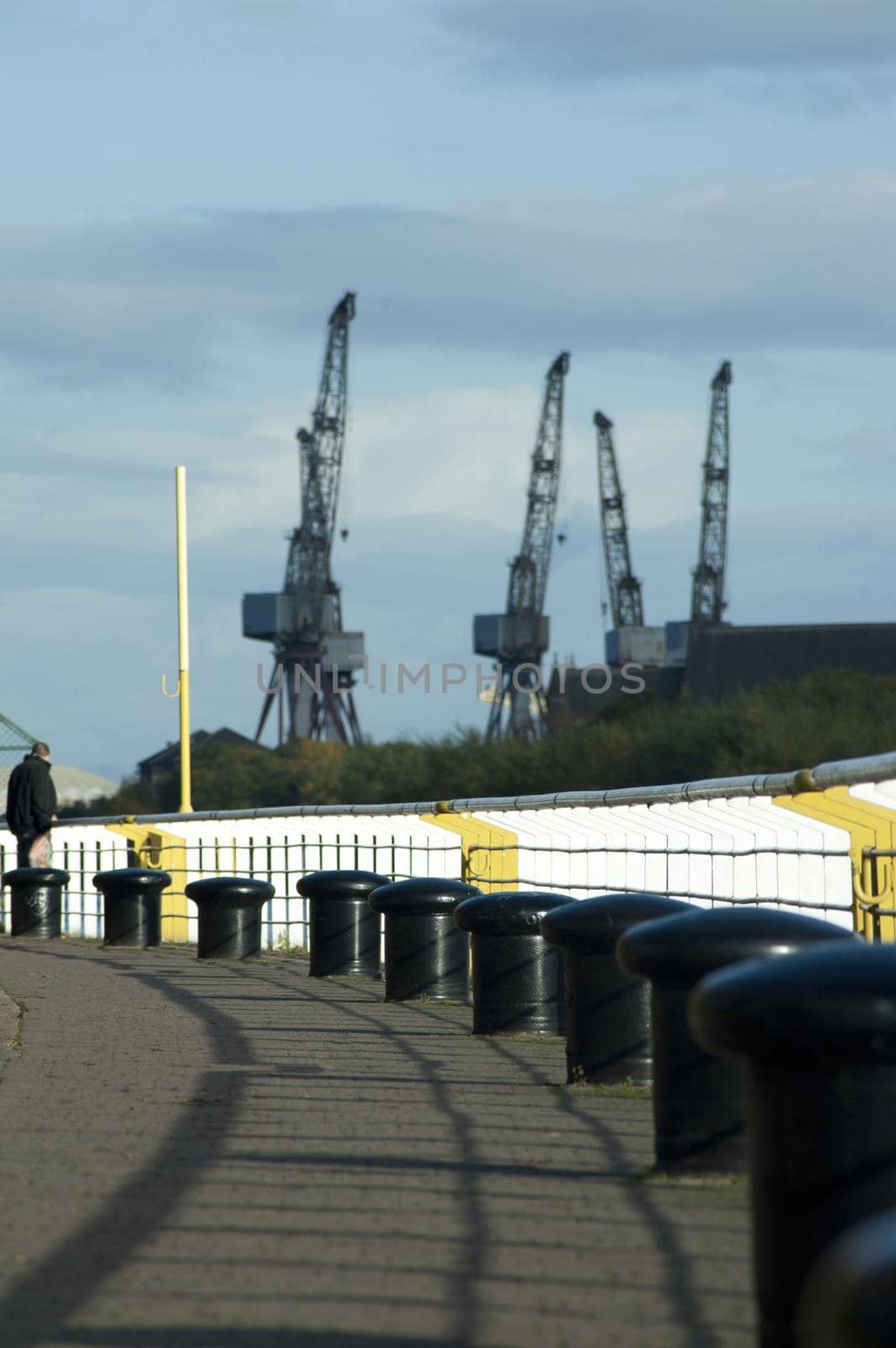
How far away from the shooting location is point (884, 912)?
23.6 ft

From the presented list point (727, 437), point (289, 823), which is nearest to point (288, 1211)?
point (289, 823)

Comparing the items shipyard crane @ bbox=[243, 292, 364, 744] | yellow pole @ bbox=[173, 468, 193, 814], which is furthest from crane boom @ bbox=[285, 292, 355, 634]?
yellow pole @ bbox=[173, 468, 193, 814]

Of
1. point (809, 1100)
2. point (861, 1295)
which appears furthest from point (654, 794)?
point (861, 1295)

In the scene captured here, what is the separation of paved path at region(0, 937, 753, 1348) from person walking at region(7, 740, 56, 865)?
10844 mm

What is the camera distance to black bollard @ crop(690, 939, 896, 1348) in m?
3.91

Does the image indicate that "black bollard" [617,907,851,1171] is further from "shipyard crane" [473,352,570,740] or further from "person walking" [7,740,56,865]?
"shipyard crane" [473,352,570,740]

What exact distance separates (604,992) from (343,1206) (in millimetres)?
2379

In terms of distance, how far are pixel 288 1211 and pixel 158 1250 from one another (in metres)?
0.54

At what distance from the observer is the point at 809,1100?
4.03 meters

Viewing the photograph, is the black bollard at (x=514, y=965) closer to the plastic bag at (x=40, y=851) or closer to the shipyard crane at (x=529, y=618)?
the plastic bag at (x=40, y=851)

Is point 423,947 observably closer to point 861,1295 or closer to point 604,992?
point 604,992

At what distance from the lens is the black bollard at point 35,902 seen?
62.4 feet

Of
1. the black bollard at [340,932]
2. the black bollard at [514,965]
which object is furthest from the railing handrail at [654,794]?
the black bollard at [340,932]

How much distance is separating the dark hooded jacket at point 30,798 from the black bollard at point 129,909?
9.49 ft
